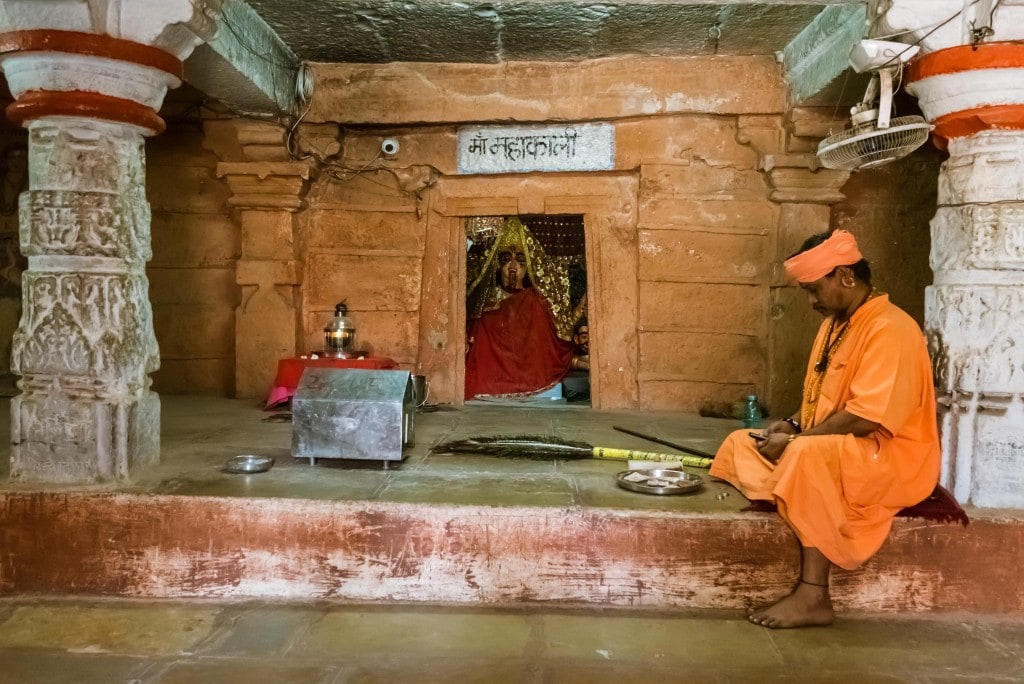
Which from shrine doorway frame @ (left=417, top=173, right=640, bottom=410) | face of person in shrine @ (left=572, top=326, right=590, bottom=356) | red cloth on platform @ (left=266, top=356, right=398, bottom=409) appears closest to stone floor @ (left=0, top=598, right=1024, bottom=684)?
red cloth on platform @ (left=266, top=356, right=398, bottom=409)

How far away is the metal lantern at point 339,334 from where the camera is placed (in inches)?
217

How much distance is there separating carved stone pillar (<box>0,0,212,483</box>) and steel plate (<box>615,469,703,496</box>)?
231 cm

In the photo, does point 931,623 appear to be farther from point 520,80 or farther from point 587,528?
point 520,80

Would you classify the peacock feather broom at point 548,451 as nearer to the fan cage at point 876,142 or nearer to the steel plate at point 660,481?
the steel plate at point 660,481

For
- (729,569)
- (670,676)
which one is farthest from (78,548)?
(729,569)

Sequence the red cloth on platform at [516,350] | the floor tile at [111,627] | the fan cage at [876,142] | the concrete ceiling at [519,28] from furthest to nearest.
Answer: the red cloth on platform at [516,350]
the concrete ceiling at [519,28]
the fan cage at [876,142]
the floor tile at [111,627]

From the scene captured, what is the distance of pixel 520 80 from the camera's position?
5473 mm

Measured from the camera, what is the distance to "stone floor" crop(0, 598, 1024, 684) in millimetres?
2482

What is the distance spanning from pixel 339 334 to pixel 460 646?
10.7ft

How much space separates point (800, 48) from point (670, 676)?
13.6 ft

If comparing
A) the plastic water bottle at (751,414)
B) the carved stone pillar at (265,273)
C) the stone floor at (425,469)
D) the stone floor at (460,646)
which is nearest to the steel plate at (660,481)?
the stone floor at (425,469)

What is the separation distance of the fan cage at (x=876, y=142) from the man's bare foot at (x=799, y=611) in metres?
1.95

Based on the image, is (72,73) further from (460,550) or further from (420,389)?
(420,389)

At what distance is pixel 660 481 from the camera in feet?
11.0
